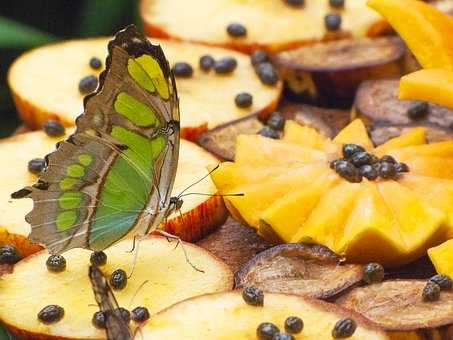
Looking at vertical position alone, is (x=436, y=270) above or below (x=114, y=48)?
below

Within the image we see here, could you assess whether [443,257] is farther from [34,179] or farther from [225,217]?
[34,179]

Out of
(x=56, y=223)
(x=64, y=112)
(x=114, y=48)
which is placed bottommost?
(x=64, y=112)

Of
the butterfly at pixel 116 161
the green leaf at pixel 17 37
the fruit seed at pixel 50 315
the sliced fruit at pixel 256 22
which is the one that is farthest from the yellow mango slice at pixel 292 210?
the green leaf at pixel 17 37

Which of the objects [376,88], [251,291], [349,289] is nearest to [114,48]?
[251,291]

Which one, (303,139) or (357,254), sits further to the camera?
(303,139)

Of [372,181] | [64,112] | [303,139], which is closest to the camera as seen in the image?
[372,181]

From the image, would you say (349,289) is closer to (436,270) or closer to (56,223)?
(436,270)

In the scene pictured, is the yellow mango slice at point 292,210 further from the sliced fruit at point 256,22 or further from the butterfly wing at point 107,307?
the sliced fruit at point 256,22

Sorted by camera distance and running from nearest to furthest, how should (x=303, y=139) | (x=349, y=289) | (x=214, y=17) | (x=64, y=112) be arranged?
(x=349, y=289) < (x=303, y=139) < (x=64, y=112) < (x=214, y=17)
